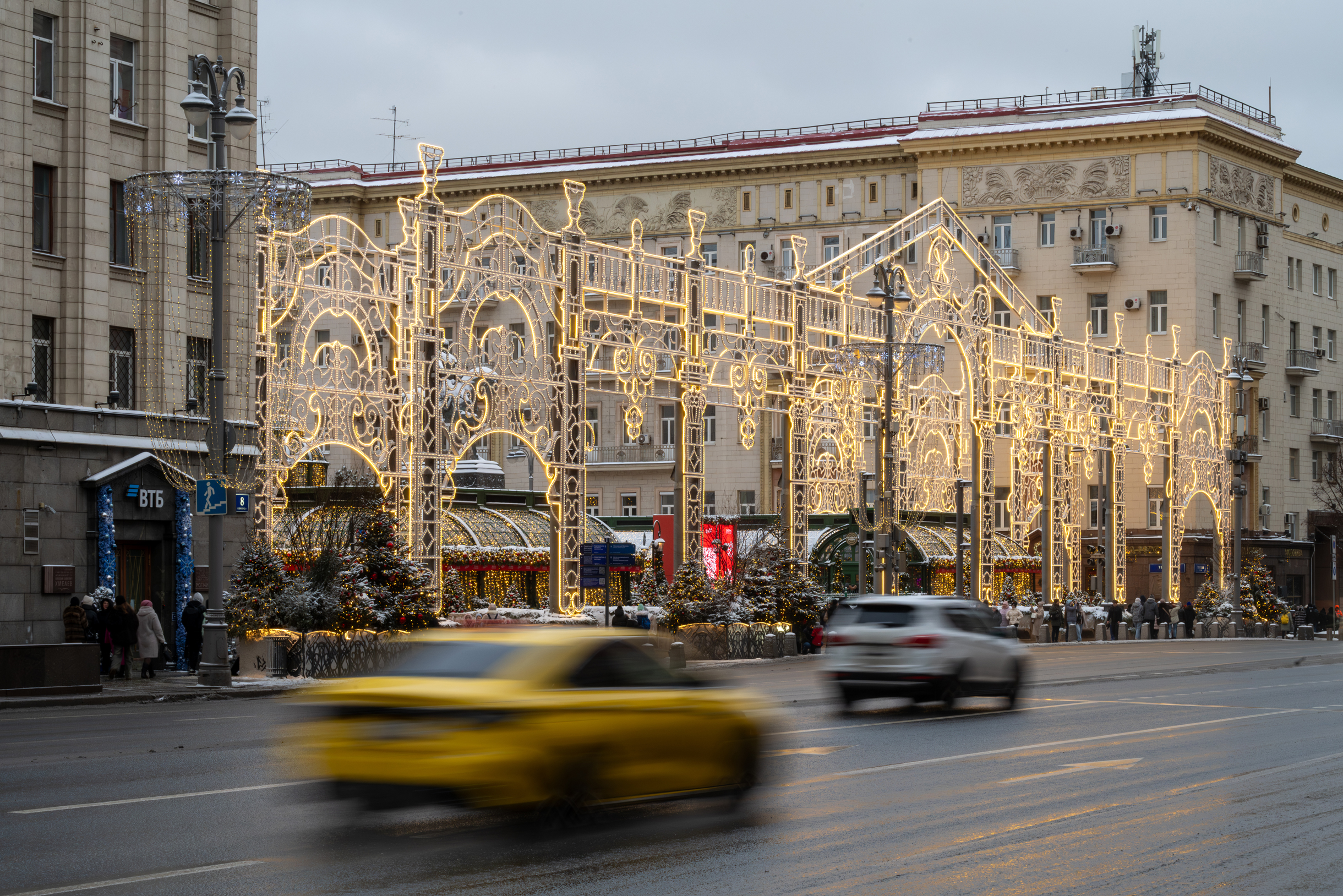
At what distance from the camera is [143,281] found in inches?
1448

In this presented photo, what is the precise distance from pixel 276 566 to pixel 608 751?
20288 mm

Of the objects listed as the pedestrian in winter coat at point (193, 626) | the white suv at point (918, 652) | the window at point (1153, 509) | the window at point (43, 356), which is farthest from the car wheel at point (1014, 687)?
the window at point (1153, 509)

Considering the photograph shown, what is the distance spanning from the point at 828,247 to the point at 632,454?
530 inches

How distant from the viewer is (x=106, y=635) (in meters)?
31.6

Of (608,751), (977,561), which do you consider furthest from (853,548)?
(608,751)

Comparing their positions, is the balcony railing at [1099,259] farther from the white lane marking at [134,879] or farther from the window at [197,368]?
the white lane marking at [134,879]

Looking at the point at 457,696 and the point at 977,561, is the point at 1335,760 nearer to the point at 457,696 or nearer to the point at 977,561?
the point at 457,696

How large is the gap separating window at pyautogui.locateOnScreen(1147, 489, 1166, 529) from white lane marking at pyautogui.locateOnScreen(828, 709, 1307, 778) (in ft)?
176

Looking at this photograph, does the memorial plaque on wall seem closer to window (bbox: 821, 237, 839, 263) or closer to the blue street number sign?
the blue street number sign

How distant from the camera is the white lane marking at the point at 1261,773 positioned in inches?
583

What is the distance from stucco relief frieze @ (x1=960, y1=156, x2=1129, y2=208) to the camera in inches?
3024

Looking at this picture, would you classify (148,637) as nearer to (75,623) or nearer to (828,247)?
(75,623)

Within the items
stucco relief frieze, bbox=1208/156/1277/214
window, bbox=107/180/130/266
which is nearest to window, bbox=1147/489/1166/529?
stucco relief frieze, bbox=1208/156/1277/214

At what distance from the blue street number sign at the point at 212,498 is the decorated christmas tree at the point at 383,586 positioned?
3010 mm
